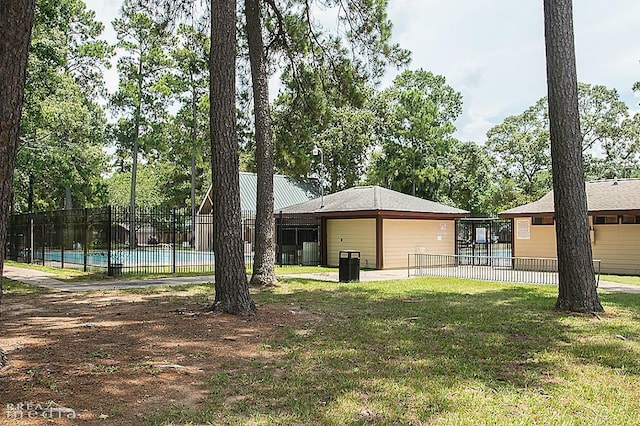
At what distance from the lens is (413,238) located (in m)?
22.8

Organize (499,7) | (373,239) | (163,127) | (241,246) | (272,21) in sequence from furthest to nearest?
(163,127)
(373,239)
(272,21)
(499,7)
(241,246)

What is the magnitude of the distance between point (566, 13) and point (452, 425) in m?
8.00

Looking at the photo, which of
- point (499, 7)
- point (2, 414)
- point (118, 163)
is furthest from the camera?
point (118, 163)

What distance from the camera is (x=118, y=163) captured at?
172ft

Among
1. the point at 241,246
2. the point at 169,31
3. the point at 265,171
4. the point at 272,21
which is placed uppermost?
the point at 272,21

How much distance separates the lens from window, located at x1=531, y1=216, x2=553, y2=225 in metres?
21.1

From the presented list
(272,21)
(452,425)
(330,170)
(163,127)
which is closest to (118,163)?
(163,127)

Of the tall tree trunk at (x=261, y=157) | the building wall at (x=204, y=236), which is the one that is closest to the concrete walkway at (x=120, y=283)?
the tall tree trunk at (x=261, y=157)

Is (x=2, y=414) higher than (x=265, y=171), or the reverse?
(x=265, y=171)

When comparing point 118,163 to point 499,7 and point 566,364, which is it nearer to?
point 499,7

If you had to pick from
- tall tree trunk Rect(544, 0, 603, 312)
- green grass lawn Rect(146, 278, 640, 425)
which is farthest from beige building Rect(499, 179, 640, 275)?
tall tree trunk Rect(544, 0, 603, 312)

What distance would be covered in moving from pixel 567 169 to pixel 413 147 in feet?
104

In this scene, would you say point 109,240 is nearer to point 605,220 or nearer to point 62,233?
point 62,233

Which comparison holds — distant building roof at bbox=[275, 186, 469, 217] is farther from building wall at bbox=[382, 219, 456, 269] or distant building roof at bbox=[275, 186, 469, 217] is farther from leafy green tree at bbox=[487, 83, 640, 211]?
leafy green tree at bbox=[487, 83, 640, 211]
